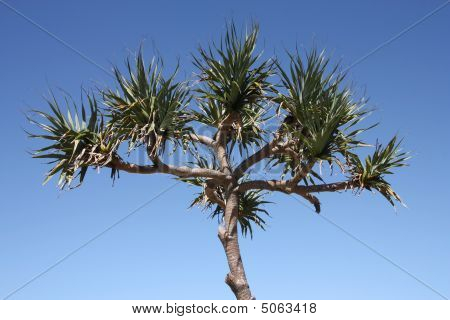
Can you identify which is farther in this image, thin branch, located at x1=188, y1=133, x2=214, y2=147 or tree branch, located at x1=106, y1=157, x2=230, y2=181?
thin branch, located at x1=188, y1=133, x2=214, y2=147

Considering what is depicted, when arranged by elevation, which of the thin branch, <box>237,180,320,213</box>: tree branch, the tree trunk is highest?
the thin branch

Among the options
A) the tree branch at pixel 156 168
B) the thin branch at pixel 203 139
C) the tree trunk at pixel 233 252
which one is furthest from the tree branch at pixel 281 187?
the thin branch at pixel 203 139

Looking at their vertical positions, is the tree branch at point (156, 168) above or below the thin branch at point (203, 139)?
below

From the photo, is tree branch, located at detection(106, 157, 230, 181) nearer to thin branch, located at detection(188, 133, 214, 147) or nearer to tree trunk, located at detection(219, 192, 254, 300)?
tree trunk, located at detection(219, 192, 254, 300)

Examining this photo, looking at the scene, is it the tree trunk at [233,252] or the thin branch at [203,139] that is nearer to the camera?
the tree trunk at [233,252]

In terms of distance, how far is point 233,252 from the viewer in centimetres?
983

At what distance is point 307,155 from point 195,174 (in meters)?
1.70

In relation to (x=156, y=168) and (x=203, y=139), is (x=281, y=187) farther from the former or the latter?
(x=156, y=168)

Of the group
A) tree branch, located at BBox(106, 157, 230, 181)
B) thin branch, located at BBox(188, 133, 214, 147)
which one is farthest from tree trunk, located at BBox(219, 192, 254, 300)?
thin branch, located at BBox(188, 133, 214, 147)

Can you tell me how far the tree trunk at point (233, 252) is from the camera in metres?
9.59

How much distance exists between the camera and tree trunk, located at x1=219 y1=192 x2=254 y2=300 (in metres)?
9.59

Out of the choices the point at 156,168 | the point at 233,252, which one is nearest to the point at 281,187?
the point at 233,252

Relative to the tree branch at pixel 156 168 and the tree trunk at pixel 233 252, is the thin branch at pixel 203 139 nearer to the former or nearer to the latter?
the tree branch at pixel 156 168

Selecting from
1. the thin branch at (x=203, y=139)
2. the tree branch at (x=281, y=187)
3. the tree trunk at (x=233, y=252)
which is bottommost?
the tree trunk at (x=233, y=252)
